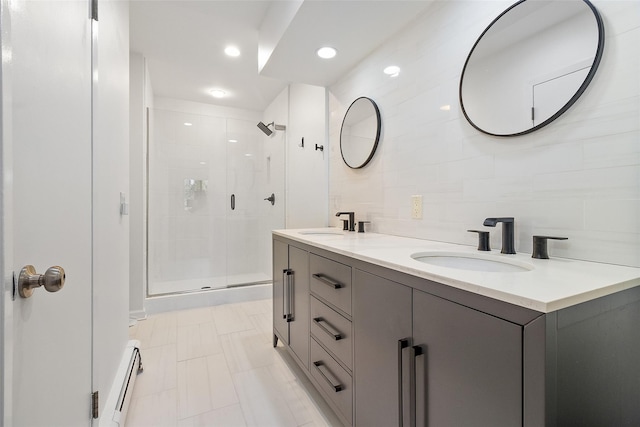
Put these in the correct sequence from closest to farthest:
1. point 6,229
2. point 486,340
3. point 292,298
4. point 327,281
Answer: point 6,229 < point 486,340 < point 327,281 < point 292,298

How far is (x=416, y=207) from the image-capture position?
5.54 ft

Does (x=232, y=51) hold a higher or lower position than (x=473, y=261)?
higher

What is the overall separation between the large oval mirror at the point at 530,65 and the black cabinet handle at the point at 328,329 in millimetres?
1121

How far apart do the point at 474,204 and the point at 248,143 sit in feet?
10.2

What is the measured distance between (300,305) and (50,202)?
1287mm

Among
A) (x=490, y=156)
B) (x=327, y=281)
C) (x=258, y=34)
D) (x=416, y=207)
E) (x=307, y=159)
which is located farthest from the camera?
(x=307, y=159)

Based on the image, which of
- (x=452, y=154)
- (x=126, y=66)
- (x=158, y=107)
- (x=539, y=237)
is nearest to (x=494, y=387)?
(x=539, y=237)

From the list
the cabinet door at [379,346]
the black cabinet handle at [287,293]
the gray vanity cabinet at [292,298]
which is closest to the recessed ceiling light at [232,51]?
the gray vanity cabinet at [292,298]

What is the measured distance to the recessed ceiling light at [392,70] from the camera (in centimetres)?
184

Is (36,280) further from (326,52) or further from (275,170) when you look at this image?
(275,170)

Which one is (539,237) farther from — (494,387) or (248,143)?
(248,143)

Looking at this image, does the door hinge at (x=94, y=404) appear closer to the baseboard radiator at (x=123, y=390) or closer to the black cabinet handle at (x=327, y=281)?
the baseboard radiator at (x=123, y=390)

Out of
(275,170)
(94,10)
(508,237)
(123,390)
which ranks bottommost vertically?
(123,390)

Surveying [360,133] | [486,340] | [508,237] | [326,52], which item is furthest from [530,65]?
[326,52]
